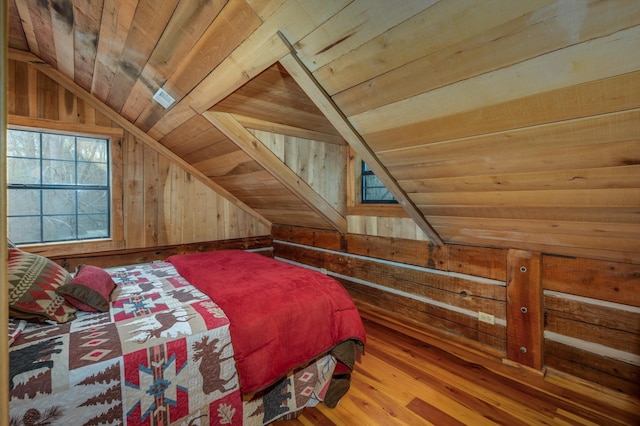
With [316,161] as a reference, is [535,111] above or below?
below

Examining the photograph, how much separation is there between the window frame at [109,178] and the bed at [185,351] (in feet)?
4.16

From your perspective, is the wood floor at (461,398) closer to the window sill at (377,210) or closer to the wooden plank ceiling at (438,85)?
the wooden plank ceiling at (438,85)

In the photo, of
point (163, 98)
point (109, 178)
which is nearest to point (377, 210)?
point (163, 98)

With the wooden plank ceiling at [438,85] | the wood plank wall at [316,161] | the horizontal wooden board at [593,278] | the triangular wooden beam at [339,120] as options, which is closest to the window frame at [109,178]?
the wooden plank ceiling at [438,85]

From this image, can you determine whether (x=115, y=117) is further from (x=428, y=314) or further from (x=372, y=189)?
(x=428, y=314)

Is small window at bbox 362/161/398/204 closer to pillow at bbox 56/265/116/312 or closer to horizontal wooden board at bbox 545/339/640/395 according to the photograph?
horizontal wooden board at bbox 545/339/640/395

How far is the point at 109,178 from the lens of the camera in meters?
3.10

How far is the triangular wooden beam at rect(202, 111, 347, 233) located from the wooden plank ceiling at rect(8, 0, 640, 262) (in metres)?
0.03

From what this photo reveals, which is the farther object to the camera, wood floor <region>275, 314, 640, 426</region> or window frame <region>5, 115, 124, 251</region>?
window frame <region>5, 115, 124, 251</region>

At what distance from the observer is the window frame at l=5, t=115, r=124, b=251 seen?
2707mm

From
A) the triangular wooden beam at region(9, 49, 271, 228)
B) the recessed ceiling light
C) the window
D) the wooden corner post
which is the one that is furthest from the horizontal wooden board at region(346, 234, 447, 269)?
the window

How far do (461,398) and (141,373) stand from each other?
175cm

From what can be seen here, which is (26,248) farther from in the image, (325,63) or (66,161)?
(325,63)

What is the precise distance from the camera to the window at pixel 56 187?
2721 millimetres
